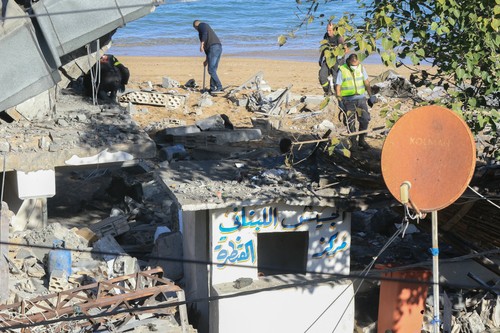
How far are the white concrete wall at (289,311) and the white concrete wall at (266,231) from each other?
0.34 meters

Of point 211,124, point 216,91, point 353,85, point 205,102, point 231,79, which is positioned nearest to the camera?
point 353,85

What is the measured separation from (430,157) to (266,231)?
338 cm

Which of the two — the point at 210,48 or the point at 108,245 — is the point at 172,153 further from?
the point at 210,48

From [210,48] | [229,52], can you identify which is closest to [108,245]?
[210,48]

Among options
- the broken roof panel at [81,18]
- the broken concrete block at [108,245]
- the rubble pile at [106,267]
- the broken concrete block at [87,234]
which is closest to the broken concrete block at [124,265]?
the rubble pile at [106,267]

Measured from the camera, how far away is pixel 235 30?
4872 centimetres

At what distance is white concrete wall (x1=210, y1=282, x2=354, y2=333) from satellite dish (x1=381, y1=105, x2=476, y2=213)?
308 centimetres

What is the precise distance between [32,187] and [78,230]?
1.34 m

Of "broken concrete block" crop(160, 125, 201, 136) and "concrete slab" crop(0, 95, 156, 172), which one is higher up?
"concrete slab" crop(0, 95, 156, 172)

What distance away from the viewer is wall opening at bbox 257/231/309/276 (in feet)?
40.4

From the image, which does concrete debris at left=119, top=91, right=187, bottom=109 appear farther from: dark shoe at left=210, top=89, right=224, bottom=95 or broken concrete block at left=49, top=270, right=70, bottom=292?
broken concrete block at left=49, top=270, right=70, bottom=292

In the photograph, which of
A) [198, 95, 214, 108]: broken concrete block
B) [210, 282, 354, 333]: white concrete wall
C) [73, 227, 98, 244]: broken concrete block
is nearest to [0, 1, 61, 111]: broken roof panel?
[73, 227, 98, 244]: broken concrete block

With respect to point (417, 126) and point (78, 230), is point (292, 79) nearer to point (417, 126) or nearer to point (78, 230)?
point (78, 230)

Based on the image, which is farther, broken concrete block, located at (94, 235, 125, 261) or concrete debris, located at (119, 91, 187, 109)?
concrete debris, located at (119, 91, 187, 109)
